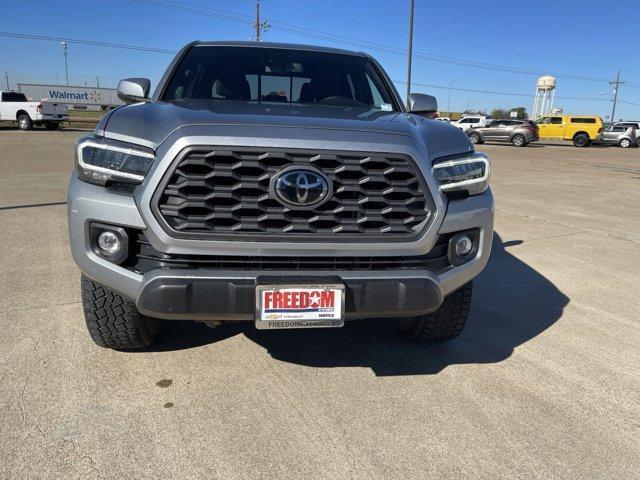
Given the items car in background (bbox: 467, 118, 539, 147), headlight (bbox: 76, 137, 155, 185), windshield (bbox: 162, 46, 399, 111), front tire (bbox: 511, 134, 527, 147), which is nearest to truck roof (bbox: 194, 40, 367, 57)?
windshield (bbox: 162, 46, 399, 111)

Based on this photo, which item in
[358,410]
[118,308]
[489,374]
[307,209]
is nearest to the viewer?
[307,209]

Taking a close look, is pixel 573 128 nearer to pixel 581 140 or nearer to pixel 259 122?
pixel 581 140

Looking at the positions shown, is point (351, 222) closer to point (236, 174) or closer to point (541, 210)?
point (236, 174)

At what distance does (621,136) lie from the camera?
3173 centimetres

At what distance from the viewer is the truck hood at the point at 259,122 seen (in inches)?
92.6

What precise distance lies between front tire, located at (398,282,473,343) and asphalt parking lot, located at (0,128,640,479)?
0.12 m

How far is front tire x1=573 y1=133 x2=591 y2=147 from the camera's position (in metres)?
31.5

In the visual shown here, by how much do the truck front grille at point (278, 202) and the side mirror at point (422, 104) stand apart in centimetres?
147

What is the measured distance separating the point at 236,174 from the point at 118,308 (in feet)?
3.37

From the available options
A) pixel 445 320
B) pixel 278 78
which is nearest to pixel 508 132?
pixel 278 78

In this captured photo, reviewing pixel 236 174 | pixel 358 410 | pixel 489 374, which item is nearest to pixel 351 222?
pixel 236 174

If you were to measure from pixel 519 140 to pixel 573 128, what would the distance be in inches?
188

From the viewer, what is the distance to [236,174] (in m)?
2.28

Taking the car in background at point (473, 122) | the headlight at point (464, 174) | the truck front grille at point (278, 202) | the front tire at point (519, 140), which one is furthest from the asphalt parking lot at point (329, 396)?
the car in background at point (473, 122)
